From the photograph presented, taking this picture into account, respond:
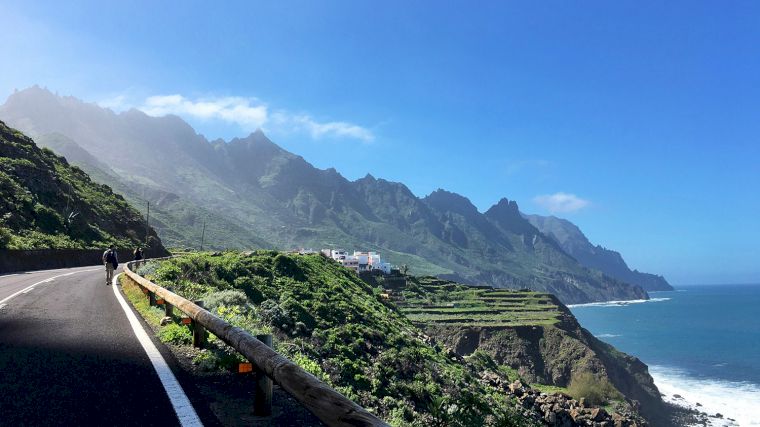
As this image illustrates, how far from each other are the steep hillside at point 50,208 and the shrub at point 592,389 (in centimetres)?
6944

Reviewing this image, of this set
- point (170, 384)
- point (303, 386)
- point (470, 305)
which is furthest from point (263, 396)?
point (470, 305)

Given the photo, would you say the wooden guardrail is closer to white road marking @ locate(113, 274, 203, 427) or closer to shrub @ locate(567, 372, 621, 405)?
white road marking @ locate(113, 274, 203, 427)

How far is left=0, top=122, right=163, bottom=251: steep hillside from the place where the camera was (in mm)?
57406

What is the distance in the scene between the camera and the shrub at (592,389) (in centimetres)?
6725

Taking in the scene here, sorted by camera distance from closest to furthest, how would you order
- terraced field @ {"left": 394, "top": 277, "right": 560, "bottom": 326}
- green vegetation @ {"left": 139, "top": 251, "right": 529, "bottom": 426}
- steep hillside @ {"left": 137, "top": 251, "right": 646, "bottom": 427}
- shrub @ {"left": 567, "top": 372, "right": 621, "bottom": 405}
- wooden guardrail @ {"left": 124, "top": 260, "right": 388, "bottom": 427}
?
wooden guardrail @ {"left": 124, "top": 260, "right": 388, "bottom": 427}, steep hillside @ {"left": 137, "top": 251, "right": 646, "bottom": 427}, green vegetation @ {"left": 139, "top": 251, "right": 529, "bottom": 426}, shrub @ {"left": 567, "top": 372, "right": 621, "bottom": 405}, terraced field @ {"left": 394, "top": 277, "right": 560, "bottom": 326}

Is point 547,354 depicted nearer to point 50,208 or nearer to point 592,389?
point 592,389

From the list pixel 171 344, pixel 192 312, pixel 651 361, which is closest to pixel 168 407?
pixel 192 312

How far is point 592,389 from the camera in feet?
226

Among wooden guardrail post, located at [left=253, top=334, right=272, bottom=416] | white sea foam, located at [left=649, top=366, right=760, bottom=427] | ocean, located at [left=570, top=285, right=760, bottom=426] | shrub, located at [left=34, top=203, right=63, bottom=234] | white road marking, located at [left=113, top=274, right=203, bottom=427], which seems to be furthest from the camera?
ocean, located at [left=570, top=285, right=760, bottom=426]

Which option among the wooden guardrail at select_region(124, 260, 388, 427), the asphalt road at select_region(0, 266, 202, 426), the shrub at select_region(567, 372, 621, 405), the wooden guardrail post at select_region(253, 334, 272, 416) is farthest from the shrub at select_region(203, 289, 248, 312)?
the shrub at select_region(567, 372, 621, 405)

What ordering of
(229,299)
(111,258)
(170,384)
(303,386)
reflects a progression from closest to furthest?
(303,386) < (170,384) < (229,299) < (111,258)

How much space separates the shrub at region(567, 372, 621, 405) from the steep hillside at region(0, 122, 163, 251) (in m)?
69.4

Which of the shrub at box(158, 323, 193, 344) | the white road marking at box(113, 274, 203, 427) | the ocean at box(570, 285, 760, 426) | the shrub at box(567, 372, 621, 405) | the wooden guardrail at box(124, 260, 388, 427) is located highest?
the wooden guardrail at box(124, 260, 388, 427)

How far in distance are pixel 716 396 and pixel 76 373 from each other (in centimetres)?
10968
